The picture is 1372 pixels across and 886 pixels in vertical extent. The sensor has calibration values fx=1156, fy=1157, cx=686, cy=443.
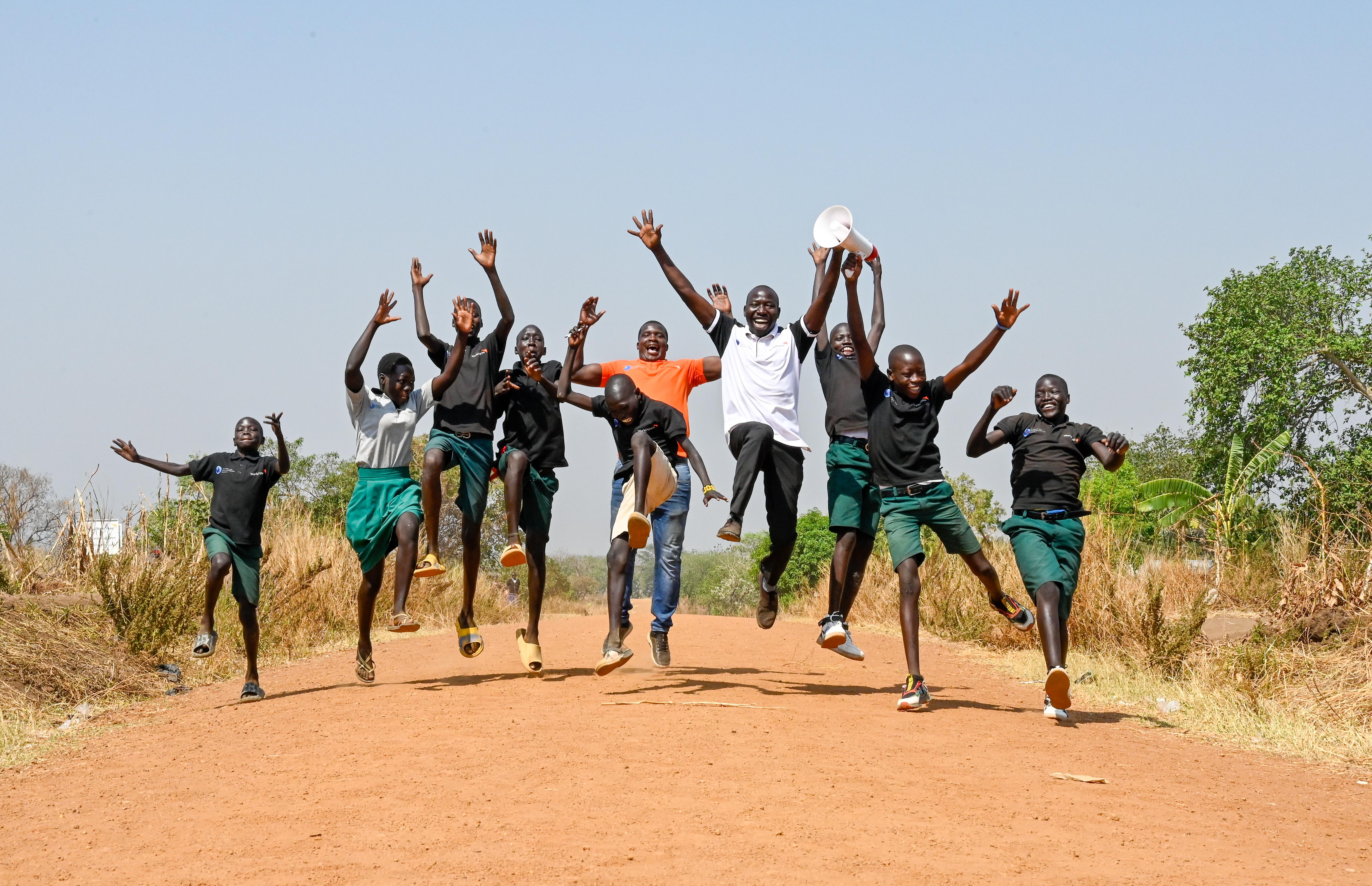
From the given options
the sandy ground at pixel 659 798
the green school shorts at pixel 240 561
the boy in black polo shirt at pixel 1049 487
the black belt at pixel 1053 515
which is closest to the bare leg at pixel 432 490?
the sandy ground at pixel 659 798

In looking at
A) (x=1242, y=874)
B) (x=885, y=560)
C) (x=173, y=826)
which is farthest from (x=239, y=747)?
(x=885, y=560)

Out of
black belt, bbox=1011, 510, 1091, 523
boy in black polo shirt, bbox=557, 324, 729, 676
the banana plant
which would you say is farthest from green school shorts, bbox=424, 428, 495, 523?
the banana plant

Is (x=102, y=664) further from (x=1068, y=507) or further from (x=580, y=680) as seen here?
A: (x=1068, y=507)

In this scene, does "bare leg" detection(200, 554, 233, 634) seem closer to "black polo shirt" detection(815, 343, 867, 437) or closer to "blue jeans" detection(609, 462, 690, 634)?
"blue jeans" detection(609, 462, 690, 634)

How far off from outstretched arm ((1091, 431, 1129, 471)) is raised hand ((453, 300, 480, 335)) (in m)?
4.38

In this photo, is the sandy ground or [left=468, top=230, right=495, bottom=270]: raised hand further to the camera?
[left=468, top=230, right=495, bottom=270]: raised hand

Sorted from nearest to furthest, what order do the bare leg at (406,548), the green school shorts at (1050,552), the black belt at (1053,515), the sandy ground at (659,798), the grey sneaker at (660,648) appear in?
the sandy ground at (659,798) < the green school shorts at (1050,552) < the black belt at (1053,515) < the bare leg at (406,548) < the grey sneaker at (660,648)

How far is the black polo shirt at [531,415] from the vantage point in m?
8.36

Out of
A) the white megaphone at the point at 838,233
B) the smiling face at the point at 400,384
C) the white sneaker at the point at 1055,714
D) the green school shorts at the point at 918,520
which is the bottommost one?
the white sneaker at the point at 1055,714

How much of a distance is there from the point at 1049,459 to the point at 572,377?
3357mm

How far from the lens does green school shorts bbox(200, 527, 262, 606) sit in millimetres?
8273

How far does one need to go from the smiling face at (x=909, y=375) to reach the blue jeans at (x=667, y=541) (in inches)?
61.0

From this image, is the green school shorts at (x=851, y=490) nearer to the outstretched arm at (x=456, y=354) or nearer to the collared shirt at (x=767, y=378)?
the collared shirt at (x=767, y=378)

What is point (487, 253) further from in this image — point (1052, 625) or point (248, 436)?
point (1052, 625)
